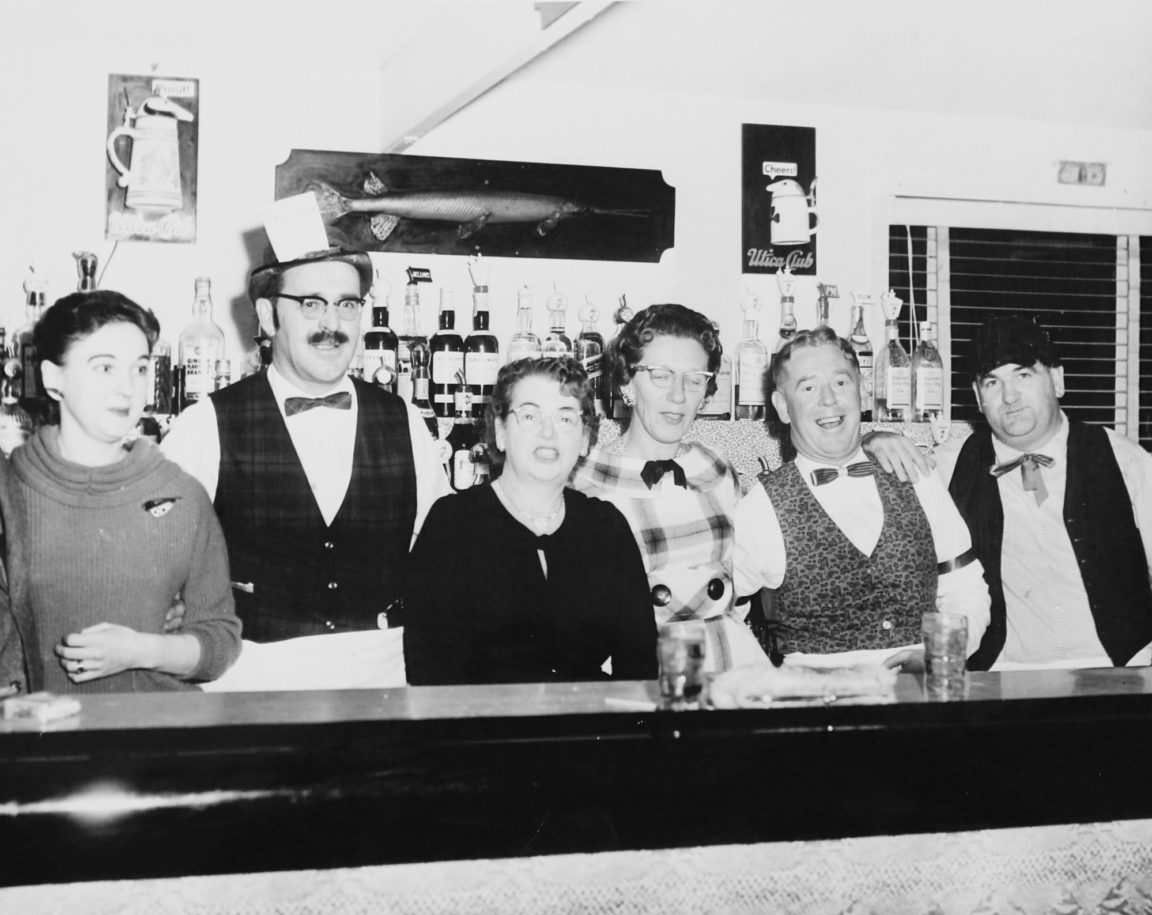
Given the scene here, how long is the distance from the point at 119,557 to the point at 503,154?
259 centimetres

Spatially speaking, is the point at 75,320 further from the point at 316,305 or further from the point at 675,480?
the point at 675,480

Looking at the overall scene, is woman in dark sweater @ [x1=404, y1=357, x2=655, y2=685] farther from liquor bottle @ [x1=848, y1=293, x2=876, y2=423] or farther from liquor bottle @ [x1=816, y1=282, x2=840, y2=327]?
liquor bottle @ [x1=816, y1=282, x2=840, y2=327]

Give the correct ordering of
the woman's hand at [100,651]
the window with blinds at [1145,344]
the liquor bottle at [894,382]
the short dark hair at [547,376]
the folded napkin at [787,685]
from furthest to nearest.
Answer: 1. the window with blinds at [1145,344]
2. the liquor bottle at [894,382]
3. the short dark hair at [547,376]
4. the woman's hand at [100,651]
5. the folded napkin at [787,685]

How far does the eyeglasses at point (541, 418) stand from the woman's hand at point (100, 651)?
0.87 meters

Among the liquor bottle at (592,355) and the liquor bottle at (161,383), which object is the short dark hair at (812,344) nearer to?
the liquor bottle at (592,355)

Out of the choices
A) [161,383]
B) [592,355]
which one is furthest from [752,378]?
[161,383]

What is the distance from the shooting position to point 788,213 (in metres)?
4.34

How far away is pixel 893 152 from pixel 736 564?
2.74 m

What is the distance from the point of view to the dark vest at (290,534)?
239 cm

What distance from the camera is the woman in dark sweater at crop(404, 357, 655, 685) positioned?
6.84 feet

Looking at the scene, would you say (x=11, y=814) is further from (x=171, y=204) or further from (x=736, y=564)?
(x=171, y=204)

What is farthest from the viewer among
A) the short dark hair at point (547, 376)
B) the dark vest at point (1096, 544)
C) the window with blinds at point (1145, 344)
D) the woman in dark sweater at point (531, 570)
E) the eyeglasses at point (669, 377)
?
the window with blinds at point (1145, 344)

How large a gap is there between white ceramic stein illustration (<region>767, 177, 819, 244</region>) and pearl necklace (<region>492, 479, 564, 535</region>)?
7.96 ft

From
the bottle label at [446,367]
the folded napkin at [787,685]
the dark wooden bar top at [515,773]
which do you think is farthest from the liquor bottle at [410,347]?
the folded napkin at [787,685]
